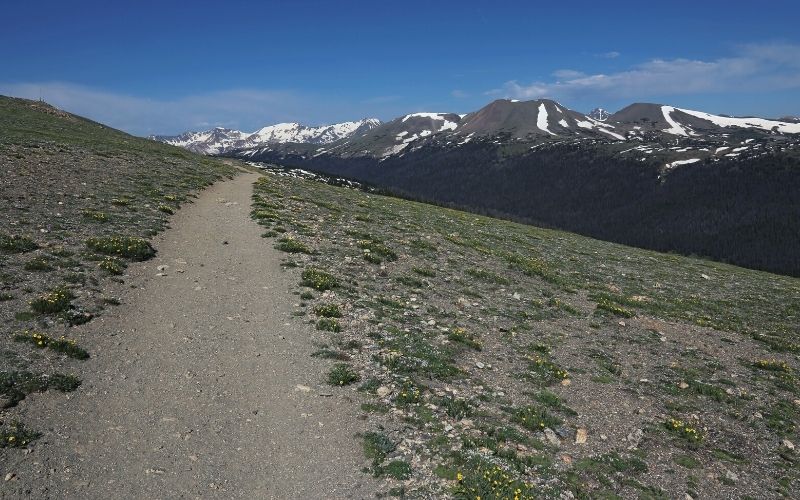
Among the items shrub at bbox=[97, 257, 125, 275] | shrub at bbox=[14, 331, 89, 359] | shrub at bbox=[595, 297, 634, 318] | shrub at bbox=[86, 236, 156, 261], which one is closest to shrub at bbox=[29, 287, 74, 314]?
shrub at bbox=[14, 331, 89, 359]

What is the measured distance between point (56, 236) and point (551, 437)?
23723mm

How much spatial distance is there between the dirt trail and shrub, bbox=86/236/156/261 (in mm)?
2761

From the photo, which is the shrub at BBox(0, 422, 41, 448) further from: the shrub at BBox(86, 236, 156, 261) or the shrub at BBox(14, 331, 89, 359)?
the shrub at BBox(86, 236, 156, 261)

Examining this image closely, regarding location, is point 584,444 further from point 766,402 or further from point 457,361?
point 766,402

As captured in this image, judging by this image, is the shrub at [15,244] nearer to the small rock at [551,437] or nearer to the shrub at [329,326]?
the shrub at [329,326]

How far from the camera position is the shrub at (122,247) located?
858 inches

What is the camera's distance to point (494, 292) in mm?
26984

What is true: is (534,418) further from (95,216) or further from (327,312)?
(95,216)

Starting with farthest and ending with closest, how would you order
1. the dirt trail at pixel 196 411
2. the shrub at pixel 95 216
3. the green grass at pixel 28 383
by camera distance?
the shrub at pixel 95 216, the green grass at pixel 28 383, the dirt trail at pixel 196 411

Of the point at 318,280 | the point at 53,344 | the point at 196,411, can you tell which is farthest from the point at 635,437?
the point at 53,344

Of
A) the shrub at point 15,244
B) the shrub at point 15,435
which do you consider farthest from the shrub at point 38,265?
the shrub at point 15,435

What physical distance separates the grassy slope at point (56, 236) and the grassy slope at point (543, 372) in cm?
786

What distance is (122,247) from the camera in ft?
72.9

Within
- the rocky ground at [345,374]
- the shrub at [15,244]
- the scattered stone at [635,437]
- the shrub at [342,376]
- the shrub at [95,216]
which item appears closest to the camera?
the rocky ground at [345,374]
